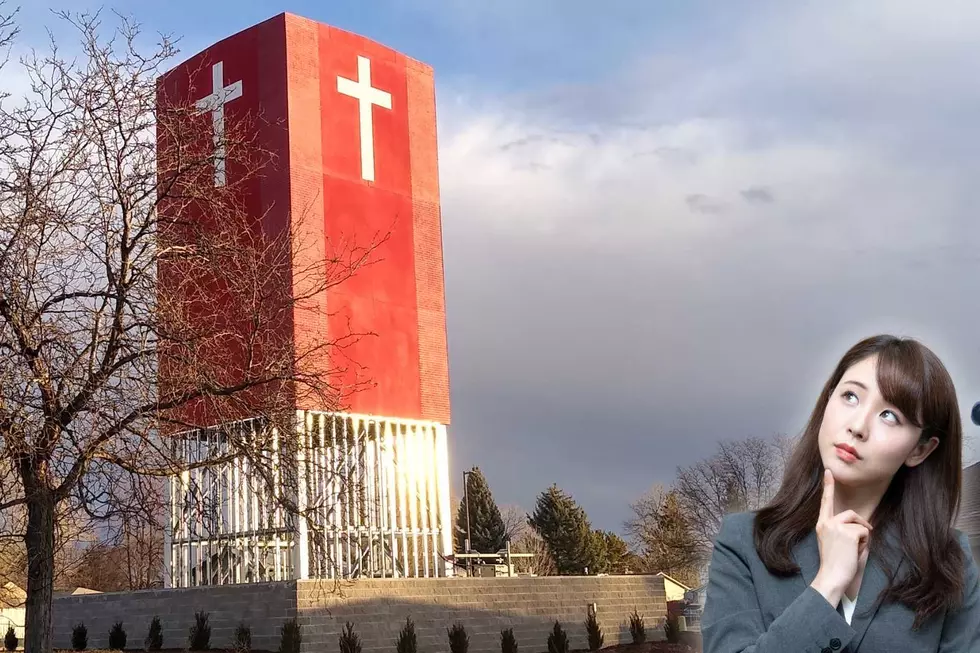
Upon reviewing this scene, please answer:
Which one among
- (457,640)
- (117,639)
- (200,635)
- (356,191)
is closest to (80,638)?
(117,639)

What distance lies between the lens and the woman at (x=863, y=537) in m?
1.69

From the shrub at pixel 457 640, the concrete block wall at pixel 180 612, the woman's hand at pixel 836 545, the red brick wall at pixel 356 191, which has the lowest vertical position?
the shrub at pixel 457 640

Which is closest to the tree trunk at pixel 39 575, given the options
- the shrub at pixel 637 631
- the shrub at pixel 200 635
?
the shrub at pixel 200 635

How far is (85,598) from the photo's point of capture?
75.7 ft

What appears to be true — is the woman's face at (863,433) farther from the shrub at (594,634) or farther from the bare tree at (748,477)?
the shrub at (594,634)

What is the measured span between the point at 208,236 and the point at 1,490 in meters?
3.45

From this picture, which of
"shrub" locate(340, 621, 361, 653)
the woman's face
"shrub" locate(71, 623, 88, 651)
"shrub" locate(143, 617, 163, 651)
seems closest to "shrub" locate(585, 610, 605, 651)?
"shrub" locate(340, 621, 361, 653)

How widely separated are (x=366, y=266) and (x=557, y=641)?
8.23 metres

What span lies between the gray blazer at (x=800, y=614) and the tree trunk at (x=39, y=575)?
35.8ft

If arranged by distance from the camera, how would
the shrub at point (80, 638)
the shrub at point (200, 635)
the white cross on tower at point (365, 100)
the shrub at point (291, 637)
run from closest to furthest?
the shrub at point (291, 637)
the shrub at point (200, 635)
the shrub at point (80, 638)
the white cross on tower at point (365, 100)

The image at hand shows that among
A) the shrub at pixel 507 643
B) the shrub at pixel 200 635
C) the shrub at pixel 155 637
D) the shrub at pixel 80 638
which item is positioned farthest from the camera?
the shrub at pixel 80 638

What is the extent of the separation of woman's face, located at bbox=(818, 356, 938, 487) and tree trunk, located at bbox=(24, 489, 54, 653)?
11065 mm

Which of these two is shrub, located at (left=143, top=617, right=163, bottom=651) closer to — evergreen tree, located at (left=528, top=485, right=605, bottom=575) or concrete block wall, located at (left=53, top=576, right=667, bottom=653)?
concrete block wall, located at (left=53, top=576, right=667, bottom=653)

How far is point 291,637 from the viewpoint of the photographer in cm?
1812
